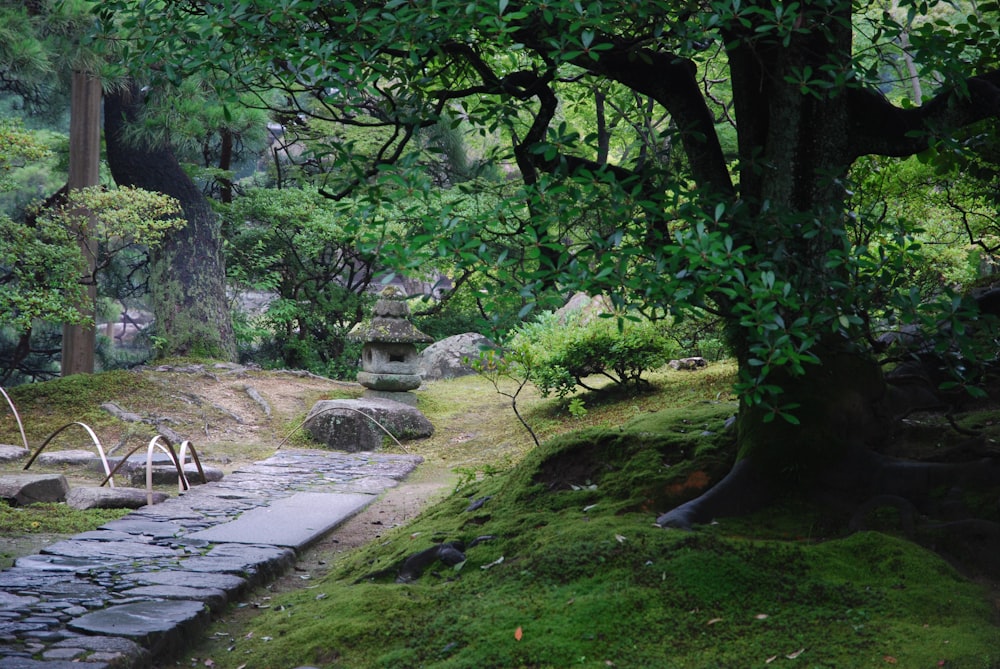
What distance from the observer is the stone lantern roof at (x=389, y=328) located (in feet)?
45.0

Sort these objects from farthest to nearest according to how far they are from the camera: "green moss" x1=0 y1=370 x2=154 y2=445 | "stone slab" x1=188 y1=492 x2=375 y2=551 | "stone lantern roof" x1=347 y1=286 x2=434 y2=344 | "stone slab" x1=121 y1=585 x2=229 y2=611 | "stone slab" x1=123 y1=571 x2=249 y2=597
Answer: "stone lantern roof" x1=347 y1=286 x2=434 y2=344
"green moss" x1=0 y1=370 x2=154 y2=445
"stone slab" x1=188 y1=492 x2=375 y2=551
"stone slab" x1=123 y1=571 x2=249 y2=597
"stone slab" x1=121 y1=585 x2=229 y2=611

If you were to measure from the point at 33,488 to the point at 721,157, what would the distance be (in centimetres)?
605

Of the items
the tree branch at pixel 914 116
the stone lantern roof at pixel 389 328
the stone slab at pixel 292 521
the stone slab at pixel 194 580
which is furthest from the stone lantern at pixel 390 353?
the tree branch at pixel 914 116

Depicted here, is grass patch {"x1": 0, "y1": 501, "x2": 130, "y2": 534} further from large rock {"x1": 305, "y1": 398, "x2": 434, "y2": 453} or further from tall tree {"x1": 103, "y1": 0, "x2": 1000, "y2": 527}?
large rock {"x1": 305, "y1": 398, "x2": 434, "y2": 453}

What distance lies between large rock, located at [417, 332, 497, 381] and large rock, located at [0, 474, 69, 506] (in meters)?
12.1

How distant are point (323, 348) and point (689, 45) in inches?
684

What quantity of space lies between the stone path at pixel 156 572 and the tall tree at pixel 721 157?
7.68ft

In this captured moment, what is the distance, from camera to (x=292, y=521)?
6.77 meters

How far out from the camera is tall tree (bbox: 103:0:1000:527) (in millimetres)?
3229

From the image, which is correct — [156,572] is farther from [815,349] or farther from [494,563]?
[815,349]

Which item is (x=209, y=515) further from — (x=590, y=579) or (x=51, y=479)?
(x=590, y=579)

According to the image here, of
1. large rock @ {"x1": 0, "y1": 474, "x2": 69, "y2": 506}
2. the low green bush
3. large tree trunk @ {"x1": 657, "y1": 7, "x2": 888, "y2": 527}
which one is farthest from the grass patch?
the low green bush

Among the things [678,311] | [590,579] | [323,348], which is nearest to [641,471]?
[590,579]

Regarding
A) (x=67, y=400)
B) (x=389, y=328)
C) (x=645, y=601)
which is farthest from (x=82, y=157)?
(x=645, y=601)
